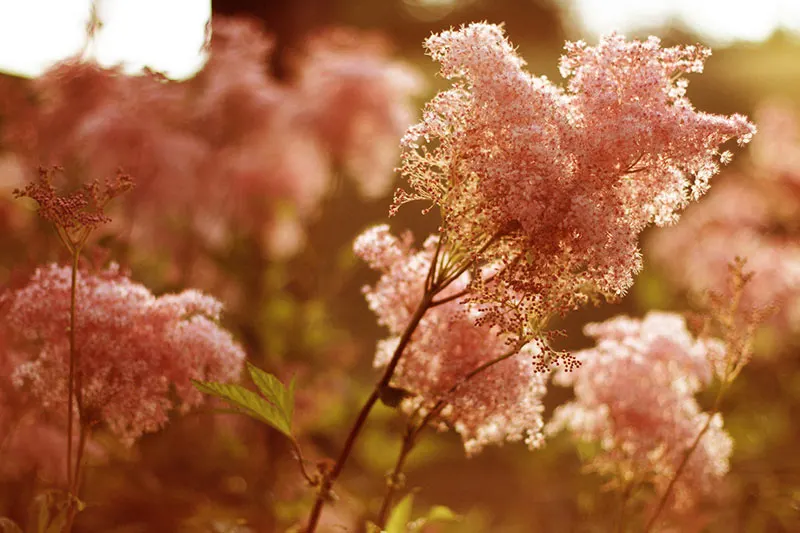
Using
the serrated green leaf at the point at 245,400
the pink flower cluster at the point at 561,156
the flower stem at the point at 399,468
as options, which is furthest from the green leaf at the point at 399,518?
the pink flower cluster at the point at 561,156

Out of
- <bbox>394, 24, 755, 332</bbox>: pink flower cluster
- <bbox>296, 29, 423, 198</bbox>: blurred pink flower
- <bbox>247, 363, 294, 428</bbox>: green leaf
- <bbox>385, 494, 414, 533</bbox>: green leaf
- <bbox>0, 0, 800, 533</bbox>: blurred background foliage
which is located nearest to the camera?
<bbox>394, 24, 755, 332</bbox>: pink flower cluster

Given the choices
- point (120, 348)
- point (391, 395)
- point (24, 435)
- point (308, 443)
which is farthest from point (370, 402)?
point (308, 443)

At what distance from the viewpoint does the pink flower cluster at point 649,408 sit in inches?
52.4

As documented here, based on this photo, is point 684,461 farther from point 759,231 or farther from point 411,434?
point 759,231

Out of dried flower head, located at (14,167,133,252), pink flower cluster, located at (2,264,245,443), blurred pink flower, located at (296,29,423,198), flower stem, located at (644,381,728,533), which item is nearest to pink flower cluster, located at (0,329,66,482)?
pink flower cluster, located at (2,264,245,443)

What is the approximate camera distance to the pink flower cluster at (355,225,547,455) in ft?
3.62

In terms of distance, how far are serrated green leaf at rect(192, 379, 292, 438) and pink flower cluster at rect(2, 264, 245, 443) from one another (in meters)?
Result: 0.13

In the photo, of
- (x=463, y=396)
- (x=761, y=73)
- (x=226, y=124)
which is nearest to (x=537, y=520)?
(x=226, y=124)

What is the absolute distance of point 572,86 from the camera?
1.02m

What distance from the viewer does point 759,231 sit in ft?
10.4

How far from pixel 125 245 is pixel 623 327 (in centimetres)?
113

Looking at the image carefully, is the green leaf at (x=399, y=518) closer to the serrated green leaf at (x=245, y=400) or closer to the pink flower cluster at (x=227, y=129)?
the serrated green leaf at (x=245, y=400)

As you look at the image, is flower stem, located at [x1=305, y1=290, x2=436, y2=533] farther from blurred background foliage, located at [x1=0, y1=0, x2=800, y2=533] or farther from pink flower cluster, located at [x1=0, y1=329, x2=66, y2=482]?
pink flower cluster, located at [x1=0, y1=329, x2=66, y2=482]

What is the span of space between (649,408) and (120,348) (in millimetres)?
855
